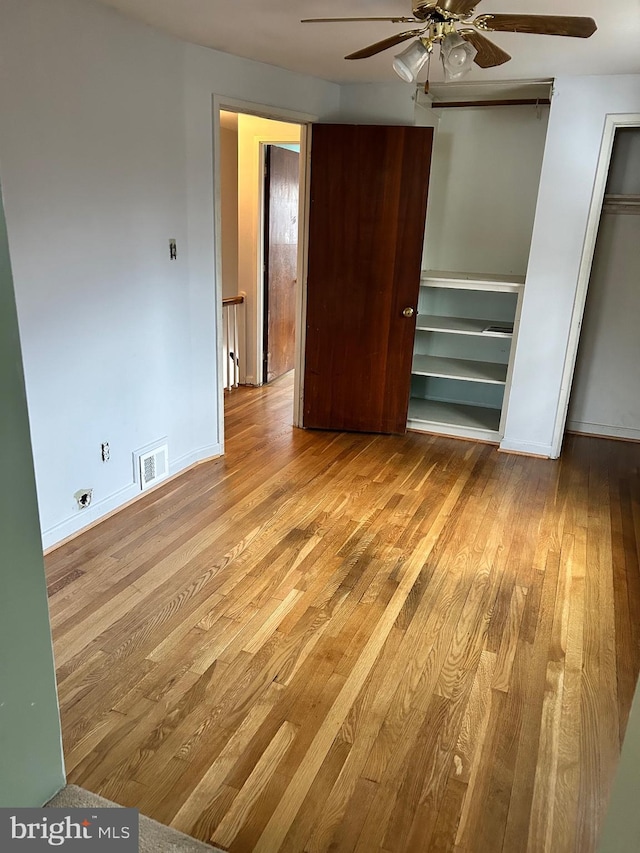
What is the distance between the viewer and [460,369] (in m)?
4.84

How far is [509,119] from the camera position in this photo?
182 inches

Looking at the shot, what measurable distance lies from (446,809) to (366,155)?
384 centimetres

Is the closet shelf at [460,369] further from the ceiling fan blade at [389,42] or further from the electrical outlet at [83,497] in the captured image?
the electrical outlet at [83,497]

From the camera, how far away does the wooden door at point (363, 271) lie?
4.16m

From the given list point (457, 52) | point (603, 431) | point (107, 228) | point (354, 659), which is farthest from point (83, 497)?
point (603, 431)

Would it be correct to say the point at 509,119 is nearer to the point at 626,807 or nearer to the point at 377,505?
the point at 377,505

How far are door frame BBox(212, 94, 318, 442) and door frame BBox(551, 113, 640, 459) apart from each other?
1911 mm

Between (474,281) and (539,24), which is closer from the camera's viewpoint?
(539,24)

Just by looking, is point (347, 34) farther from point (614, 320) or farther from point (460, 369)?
point (614, 320)

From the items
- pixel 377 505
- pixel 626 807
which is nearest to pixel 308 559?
pixel 377 505

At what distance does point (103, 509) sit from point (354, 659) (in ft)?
5.59

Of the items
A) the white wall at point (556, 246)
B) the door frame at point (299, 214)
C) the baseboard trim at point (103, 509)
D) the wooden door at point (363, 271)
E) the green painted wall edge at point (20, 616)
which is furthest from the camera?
the wooden door at point (363, 271)

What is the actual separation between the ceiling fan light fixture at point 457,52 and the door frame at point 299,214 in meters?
1.63

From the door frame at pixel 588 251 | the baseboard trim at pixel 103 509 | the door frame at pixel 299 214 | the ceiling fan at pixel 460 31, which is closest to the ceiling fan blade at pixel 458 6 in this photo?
the ceiling fan at pixel 460 31
